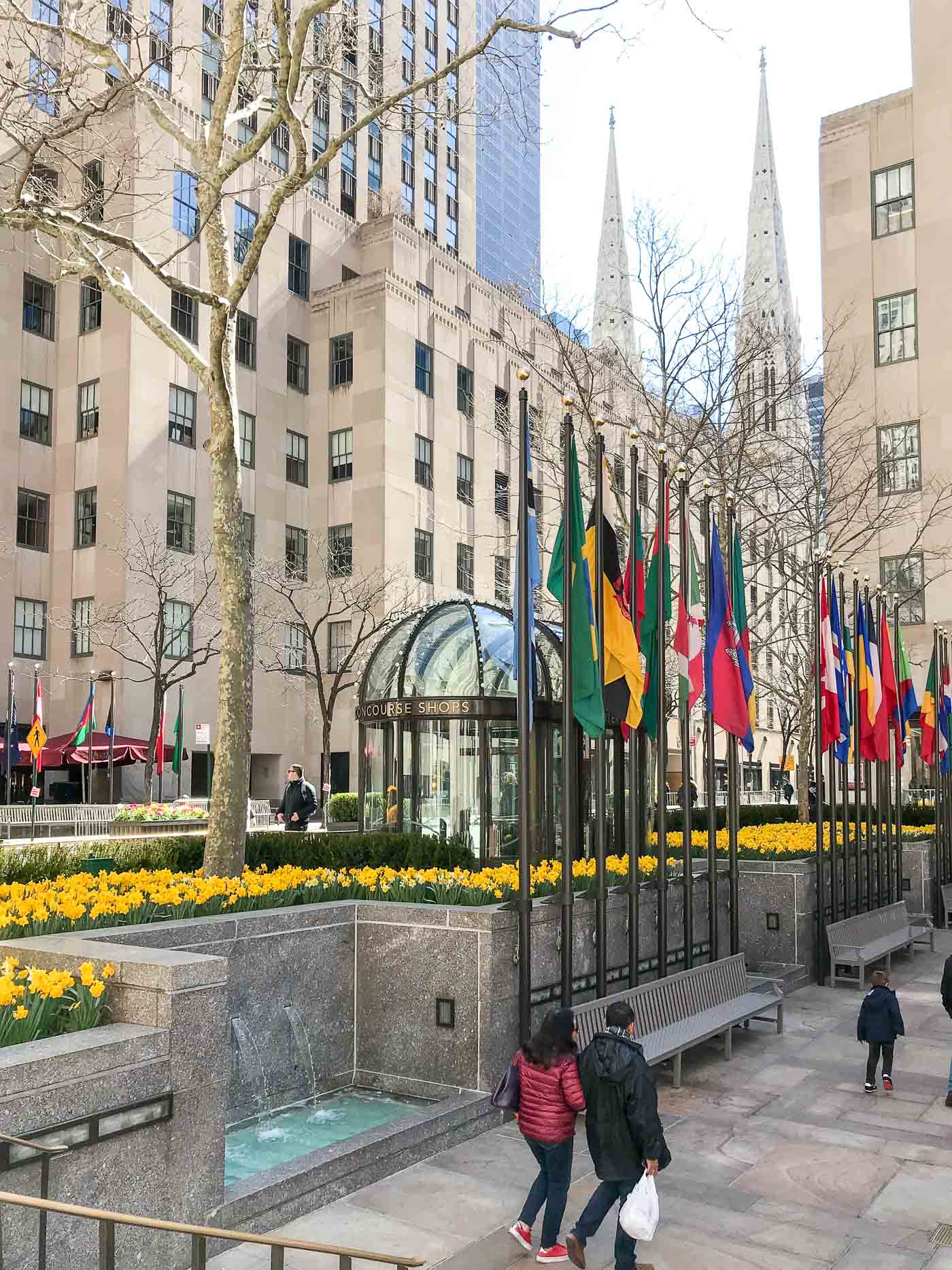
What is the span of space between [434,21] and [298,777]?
58749 mm

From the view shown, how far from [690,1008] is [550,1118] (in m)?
5.18

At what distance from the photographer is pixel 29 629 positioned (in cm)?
4397

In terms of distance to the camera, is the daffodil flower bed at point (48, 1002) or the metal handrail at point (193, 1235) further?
the daffodil flower bed at point (48, 1002)

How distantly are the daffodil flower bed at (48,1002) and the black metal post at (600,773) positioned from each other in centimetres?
531

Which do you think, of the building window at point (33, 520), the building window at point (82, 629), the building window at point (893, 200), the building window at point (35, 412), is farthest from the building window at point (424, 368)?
the building window at point (893, 200)

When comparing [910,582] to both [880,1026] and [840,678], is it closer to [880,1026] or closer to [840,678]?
[840,678]

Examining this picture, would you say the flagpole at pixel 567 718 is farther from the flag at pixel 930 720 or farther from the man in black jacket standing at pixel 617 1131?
the flag at pixel 930 720

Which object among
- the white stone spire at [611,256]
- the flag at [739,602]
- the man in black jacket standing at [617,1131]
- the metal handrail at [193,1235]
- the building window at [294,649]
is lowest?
the man in black jacket standing at [617,1131]

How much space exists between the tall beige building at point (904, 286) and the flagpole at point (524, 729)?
27.4m

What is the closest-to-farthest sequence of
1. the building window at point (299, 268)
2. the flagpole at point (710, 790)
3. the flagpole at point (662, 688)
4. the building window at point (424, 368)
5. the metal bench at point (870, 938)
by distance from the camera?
the flagpole at point (662, 688) → the flagpole at point (710, 790) → the metal bench at point (870, 938) → the building window at point (299, 268) → the building window at point (424, 368)

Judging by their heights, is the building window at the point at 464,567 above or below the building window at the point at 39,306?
below

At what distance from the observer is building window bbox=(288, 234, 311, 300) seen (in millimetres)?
52812

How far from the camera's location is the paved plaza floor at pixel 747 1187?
22.1 feet

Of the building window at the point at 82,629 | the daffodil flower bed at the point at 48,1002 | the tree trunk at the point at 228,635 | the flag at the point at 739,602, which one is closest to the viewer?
the daffodil flower bed at the point at 48,1002
